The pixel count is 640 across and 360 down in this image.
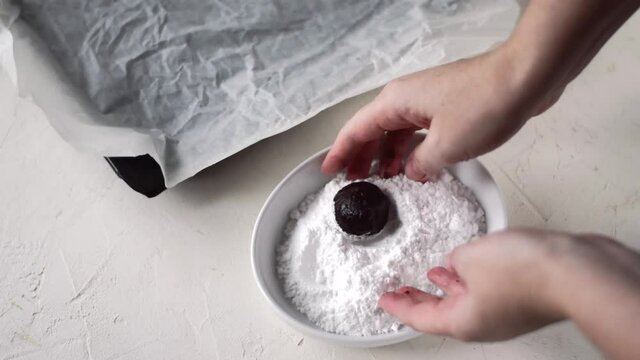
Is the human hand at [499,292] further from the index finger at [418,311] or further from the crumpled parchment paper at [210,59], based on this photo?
the crumpled parchment paper at [210,59]

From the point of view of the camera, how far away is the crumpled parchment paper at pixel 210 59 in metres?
0.59

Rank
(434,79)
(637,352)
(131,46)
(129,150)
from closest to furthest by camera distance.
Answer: (637,352), (434,79), (129,150), (131,46)

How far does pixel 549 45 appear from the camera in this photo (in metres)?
0.37

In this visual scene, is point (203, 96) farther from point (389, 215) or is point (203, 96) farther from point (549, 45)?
point (549, 45)

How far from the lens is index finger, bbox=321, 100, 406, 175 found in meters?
0.46

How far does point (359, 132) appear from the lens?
1.57 ft

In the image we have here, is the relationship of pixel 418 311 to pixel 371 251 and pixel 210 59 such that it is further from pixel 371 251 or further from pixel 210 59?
pixel 210 59

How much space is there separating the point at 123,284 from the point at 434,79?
1.01ft

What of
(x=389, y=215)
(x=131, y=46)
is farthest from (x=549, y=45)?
(x=131, y=46)

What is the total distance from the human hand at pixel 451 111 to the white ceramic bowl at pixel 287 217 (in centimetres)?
3

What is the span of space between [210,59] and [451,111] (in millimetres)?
319

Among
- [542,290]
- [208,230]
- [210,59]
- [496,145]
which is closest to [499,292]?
[542,290]

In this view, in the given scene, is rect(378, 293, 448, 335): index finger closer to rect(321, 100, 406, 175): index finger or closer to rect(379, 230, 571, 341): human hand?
rect(379, 230, 571, 341): human hand

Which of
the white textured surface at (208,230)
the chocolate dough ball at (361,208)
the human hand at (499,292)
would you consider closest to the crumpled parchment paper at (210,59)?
the white textured surface at (208,230)
